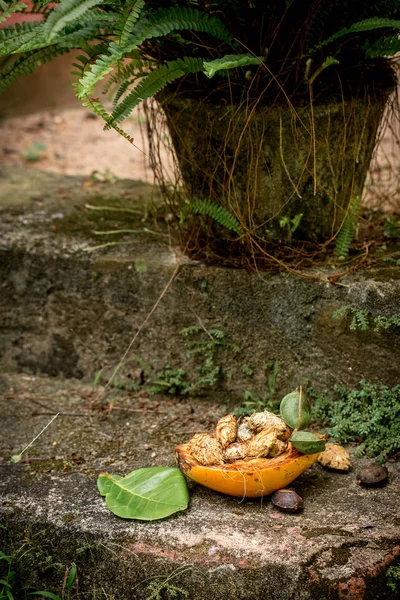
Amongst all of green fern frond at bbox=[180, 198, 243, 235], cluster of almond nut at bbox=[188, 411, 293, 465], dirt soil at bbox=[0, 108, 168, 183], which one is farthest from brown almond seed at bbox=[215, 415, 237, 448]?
dirt soil at bbox=[0, 108, 168, 183]

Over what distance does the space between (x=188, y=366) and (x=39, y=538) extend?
2.69ft

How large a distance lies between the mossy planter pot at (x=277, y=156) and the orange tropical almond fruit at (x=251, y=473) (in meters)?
0.79

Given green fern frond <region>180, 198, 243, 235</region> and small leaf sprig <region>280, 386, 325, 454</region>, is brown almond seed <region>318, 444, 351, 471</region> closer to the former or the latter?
small leaf sprig <region>280, 386, 325, 454</region>

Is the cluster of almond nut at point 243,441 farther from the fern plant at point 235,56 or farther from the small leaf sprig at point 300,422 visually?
the fern plant at point 235,56

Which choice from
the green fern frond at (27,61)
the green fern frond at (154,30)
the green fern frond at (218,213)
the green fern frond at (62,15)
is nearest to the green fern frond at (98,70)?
the green fern frond at (154,30)

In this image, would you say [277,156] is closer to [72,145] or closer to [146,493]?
[146,493]

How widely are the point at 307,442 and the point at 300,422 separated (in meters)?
0.08

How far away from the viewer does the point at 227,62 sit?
5.45 feet

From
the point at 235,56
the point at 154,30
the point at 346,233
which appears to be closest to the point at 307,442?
the point at 346,233

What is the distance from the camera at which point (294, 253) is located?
2211 millimetres

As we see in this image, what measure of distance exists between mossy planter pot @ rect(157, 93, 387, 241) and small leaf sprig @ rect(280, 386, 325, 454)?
628 millimetres

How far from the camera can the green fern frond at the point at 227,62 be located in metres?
1.62

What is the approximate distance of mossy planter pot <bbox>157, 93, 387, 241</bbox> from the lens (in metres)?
2.06

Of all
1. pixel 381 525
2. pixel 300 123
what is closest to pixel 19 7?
pixel 300 123
